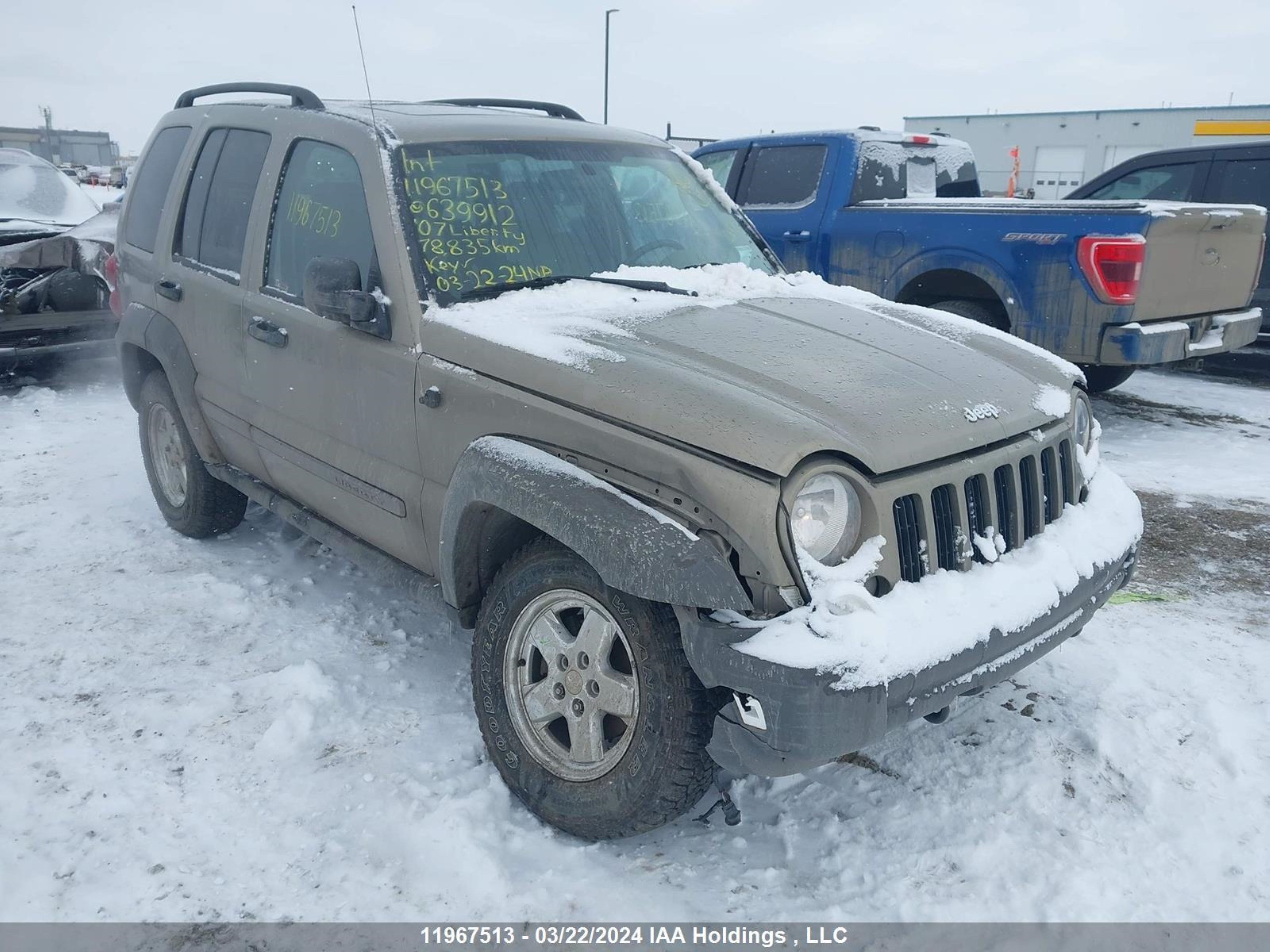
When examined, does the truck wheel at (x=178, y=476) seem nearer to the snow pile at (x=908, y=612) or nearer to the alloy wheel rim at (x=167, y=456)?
the alloy wheel rim at (x=167, y=456)

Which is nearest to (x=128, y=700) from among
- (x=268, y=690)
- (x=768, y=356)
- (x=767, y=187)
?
(x=268, y=690)

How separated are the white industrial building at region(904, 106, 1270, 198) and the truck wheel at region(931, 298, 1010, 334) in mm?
35359

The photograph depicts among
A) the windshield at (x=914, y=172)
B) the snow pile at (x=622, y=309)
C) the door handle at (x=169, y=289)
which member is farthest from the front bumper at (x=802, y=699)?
the windshield at (x=914, y=172)

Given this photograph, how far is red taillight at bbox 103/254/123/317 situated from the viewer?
508cm

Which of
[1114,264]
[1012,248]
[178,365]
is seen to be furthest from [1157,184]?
[178,365]

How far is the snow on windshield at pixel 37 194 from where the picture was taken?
28.9 ft

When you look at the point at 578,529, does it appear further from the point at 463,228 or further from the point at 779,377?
the point at 463,228

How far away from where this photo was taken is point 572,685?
8.65ft

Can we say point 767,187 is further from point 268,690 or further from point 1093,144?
point 1093,144

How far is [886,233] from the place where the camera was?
6953mm

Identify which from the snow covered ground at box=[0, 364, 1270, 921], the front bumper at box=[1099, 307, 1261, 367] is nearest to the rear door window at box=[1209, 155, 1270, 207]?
the front bumper at box=[1099, 307, 1261, 367]

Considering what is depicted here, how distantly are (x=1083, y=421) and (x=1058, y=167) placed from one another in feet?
156

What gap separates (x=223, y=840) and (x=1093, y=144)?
4950 centimetres

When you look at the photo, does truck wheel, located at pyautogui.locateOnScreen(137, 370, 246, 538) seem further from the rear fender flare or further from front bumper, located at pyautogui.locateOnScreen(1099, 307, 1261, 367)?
front bumper, located at pyautogui.locateOnScreen(1099, 307, 1261, 367)
